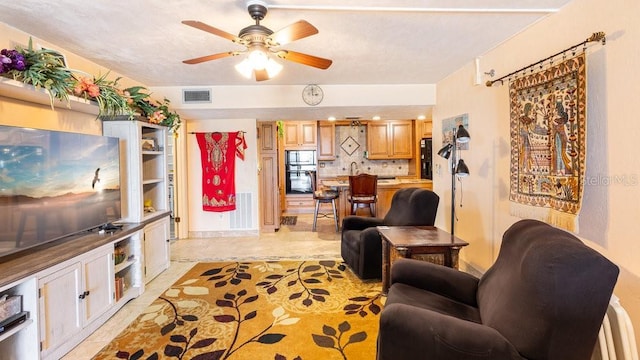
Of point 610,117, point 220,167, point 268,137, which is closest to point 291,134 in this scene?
point 268,137

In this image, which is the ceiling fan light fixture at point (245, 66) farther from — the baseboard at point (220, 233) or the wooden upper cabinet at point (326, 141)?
the wooden upper cabinet at point (326, 141)

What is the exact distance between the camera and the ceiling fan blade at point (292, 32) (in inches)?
70.2

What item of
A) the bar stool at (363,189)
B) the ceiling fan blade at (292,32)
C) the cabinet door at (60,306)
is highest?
the ceiling fan blade at (292,32)

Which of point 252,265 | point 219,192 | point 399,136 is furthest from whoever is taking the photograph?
point 399,136

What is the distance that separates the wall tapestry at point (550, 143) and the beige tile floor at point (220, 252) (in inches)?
92.9

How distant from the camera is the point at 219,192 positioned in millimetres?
5078

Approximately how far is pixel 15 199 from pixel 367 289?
2.78 meters

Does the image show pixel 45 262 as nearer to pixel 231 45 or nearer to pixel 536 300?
pixel 231 45

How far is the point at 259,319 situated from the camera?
96.7 inches

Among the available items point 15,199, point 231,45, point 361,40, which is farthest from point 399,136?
point 15,199

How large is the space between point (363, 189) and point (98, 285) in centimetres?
370

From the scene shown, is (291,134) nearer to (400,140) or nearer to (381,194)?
(400,140)

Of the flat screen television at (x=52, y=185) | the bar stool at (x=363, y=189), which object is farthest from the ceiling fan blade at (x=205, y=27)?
the bar stool at (x=363, y=189)

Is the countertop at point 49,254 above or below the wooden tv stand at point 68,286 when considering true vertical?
above
